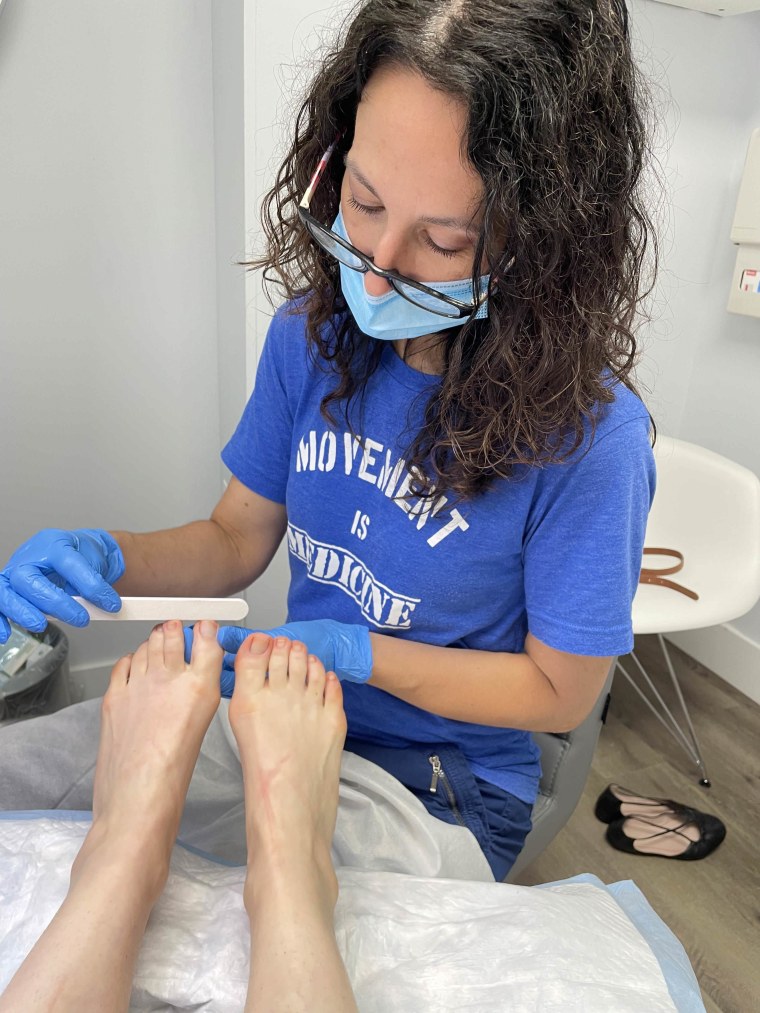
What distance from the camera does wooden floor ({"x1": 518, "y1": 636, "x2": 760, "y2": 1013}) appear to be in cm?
141

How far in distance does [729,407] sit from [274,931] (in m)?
1.87

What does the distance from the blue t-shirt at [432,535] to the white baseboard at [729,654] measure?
136cm

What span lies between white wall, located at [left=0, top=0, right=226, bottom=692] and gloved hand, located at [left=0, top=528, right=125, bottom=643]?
77 centimetres

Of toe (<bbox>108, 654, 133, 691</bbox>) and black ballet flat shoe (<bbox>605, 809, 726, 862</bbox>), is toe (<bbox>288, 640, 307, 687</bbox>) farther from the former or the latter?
black ballet flat shoe (<bbox>605, 809, 726, 862</bbox>)

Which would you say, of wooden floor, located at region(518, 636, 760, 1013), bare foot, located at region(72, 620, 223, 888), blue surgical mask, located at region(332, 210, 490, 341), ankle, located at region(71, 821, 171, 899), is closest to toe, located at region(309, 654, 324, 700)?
bare foot, located at region(72, 620, 223, 888)

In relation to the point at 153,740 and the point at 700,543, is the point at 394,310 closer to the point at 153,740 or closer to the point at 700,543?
the point at 153,740

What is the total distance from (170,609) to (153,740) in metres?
0.14

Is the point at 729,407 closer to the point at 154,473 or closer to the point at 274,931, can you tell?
the point at 154,473

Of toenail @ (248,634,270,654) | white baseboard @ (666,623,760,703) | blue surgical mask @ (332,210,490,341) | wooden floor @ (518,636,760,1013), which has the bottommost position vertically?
wooden floor @ (518,636,760,1013)

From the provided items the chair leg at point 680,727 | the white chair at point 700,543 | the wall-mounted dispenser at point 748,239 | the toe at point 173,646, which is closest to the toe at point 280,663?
the toe at point 173,646

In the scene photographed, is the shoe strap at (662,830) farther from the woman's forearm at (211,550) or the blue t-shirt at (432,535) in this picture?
the woman's forearm at (211,550)

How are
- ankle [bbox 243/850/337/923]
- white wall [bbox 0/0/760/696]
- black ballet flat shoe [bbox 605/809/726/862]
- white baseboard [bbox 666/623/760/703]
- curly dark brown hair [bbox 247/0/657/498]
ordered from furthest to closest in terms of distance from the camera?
white baseboard [bbox 666/623/760/703] < black ballet flat shoe [bbox 605/809/726/862] < white wall [bbox 0/0/760/696] < ankle [bbox 243/850/337/923] < curly dark brown hair [bbox 247/0/657/498]

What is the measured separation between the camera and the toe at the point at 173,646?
862 mm

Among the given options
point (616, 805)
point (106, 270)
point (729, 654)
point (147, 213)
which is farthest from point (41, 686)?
point (729, 654)
